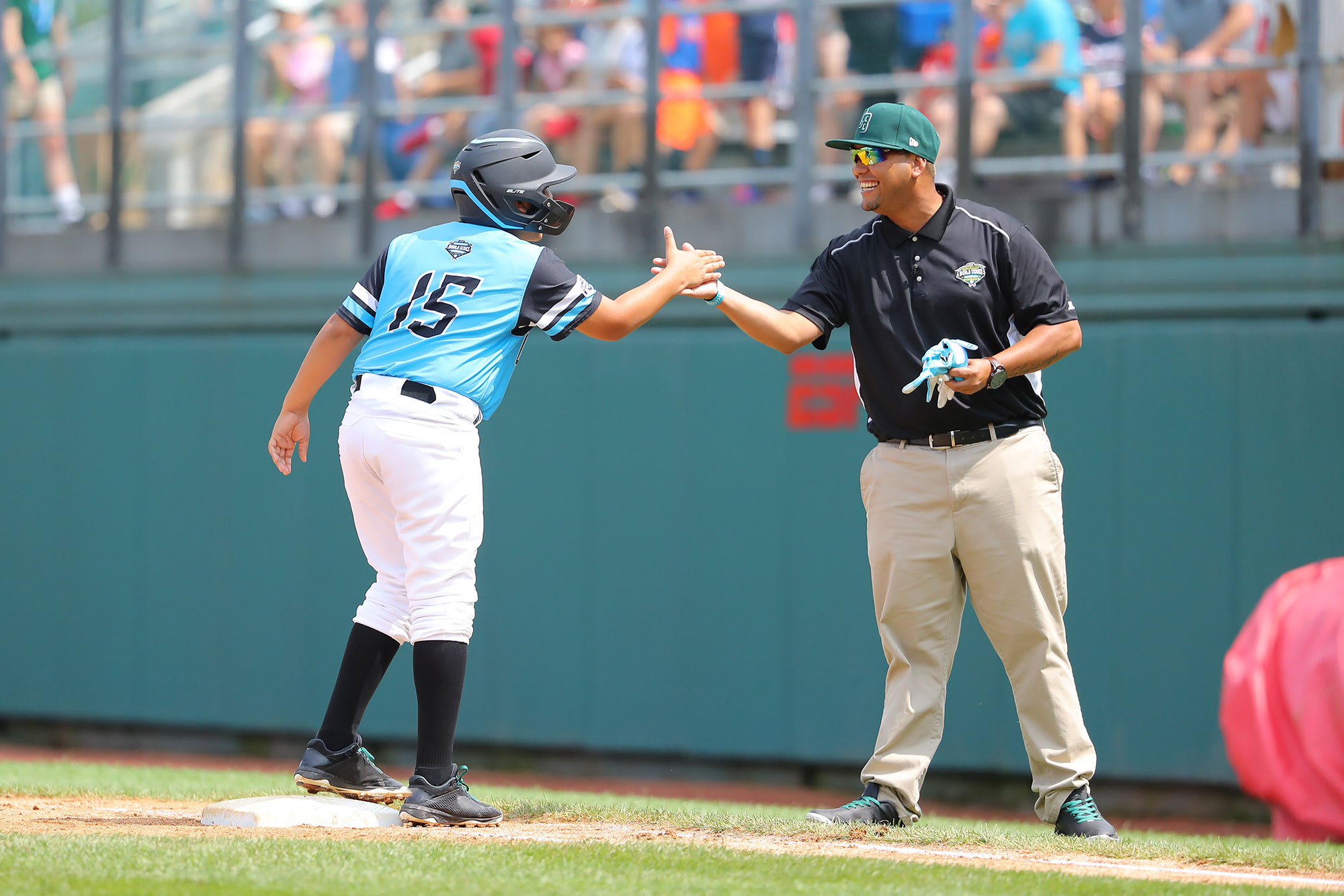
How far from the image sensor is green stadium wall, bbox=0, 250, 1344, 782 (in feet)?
25.3

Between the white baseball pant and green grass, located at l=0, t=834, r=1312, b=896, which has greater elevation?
the white baseball pant

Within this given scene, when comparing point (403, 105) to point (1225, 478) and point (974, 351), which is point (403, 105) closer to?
point (1225, 478)

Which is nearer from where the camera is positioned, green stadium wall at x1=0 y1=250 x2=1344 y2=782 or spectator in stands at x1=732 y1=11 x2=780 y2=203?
green stadium wall at x1=0 y1=250 x2=1344 y2=782

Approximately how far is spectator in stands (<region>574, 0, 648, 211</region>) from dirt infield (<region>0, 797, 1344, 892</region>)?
533cm

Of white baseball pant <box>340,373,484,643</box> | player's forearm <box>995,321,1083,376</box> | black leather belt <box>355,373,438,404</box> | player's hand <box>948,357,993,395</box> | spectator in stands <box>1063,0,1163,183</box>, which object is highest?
spectator in stands <box>1063,0,1163,183</box>

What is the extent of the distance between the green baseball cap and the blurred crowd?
3.91 meters

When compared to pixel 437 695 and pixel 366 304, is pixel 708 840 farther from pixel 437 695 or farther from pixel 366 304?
pixel 366 304

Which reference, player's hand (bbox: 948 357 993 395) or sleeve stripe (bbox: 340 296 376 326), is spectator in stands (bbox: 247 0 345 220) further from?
player's hand (bbox: 948 357 993 395)

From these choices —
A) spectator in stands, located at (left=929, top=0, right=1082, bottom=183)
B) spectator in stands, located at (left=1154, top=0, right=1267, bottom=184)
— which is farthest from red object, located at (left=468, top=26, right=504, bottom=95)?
spectator in stands, located at (left=1154, top=0, right=1267, bottom=184)

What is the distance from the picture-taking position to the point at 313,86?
387 inches

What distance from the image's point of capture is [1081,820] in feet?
14.1

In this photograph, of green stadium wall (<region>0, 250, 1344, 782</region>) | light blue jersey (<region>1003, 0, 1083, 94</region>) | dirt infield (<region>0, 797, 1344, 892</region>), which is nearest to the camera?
dirt infield (<region>0, 797, 1344, 892</region>)

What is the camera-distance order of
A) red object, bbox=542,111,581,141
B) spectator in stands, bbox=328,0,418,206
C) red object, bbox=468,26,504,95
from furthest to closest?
spectator in stands, bbox=328,0,418,206, red object, bbox=468,26,504,95, red object, bbox=542,111,581,141

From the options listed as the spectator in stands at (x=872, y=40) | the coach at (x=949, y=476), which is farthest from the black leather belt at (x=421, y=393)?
the spectator in stands at (x=872, y=40)
